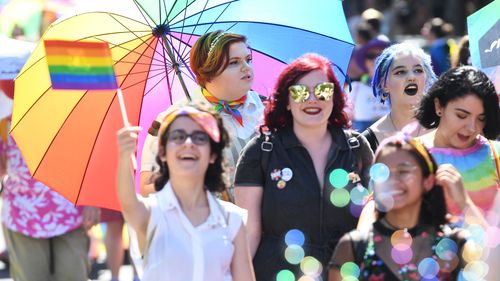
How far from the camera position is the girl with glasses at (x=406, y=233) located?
4.54 meters

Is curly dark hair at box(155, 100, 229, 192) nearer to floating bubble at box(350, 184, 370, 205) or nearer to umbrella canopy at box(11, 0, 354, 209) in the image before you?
floating bubble at box(350, 184, 370, 205)

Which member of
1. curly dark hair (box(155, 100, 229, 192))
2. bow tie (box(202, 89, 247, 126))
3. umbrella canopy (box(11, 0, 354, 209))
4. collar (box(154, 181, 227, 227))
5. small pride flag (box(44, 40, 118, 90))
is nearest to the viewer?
collar (box(154, 181, 227, 227))

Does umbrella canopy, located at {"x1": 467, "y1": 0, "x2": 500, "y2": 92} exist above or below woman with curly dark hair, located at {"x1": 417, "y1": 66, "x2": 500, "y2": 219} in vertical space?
above

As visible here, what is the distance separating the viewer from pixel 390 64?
696cm

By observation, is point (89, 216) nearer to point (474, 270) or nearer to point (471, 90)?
point (471, 90)

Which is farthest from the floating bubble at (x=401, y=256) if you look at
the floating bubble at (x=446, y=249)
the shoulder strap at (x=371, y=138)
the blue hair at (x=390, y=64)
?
the blue hair at (x=390, y=64)

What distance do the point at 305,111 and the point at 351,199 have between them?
439 mm

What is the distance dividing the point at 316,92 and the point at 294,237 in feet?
2.12

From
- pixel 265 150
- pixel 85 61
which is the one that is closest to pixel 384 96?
pixel 265 150

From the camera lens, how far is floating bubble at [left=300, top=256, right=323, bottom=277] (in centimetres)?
550

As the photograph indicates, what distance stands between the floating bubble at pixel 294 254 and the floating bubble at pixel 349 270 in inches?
36.1

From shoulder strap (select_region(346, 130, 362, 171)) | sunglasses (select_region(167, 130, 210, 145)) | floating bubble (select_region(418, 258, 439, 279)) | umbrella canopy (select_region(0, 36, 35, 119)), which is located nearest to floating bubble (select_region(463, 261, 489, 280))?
floating bubble (select_region(418, 258, 439, 279))

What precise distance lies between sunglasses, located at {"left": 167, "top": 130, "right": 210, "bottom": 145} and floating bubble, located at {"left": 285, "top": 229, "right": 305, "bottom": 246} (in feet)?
2.67

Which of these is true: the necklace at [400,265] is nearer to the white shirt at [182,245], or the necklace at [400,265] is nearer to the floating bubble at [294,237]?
the white shirt at [182,245]
